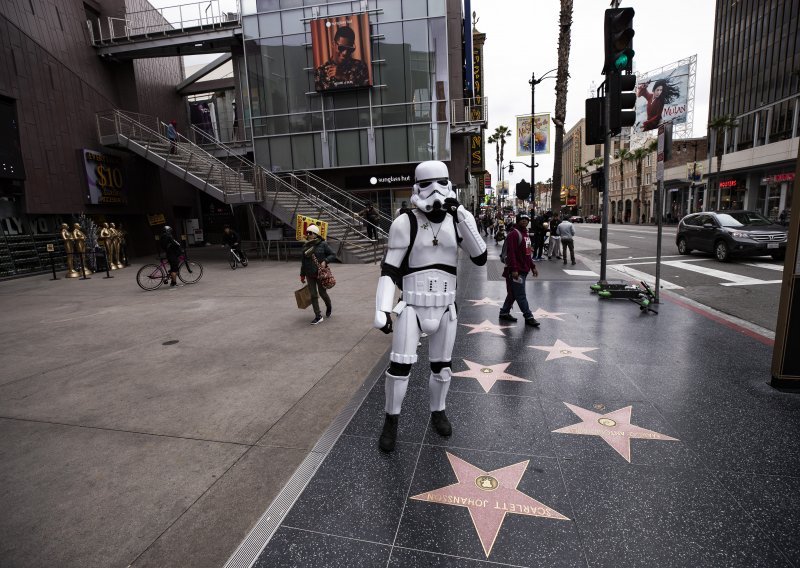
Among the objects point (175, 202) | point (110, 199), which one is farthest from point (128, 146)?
point (175, 202)

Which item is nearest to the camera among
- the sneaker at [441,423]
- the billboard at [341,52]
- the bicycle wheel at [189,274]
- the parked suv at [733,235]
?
the sneaker at [441,423]

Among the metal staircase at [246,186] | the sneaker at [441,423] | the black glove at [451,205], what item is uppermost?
the metal staircase at [246,186]

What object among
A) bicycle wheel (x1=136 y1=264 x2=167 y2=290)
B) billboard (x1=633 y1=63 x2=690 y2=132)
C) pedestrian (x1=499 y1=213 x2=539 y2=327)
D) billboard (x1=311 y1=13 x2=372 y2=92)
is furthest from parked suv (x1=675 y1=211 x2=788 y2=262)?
billboard (x1=633 y1=63 x2=690 y2=132)

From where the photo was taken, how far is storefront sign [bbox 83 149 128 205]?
18.1 meters

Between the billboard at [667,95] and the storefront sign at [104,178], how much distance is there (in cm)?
5119

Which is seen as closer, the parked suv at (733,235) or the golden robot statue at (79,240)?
the parked suv at (733,235)

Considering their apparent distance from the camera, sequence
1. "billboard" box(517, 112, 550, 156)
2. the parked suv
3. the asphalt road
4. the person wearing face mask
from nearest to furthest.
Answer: the asphalt road, the parked suv, the person wearing face mask, "billboard" box(517, 112, 550, 156)

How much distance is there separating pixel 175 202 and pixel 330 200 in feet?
40.3

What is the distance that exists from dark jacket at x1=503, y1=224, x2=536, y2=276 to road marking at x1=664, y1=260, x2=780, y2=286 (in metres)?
6.29

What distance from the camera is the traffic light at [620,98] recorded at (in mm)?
7613

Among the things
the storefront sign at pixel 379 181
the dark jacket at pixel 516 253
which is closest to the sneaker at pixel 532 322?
the dark jacket at pixel 516 253

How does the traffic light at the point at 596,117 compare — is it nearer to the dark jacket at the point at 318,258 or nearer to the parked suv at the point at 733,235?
the dark jacket at the point at 318,258

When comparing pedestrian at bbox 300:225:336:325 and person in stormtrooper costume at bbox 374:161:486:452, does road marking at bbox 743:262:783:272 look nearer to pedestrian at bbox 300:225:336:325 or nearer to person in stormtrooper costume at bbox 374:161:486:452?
pedestrian at bbox 300:225:336:325

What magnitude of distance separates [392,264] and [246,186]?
1778 centimetres
